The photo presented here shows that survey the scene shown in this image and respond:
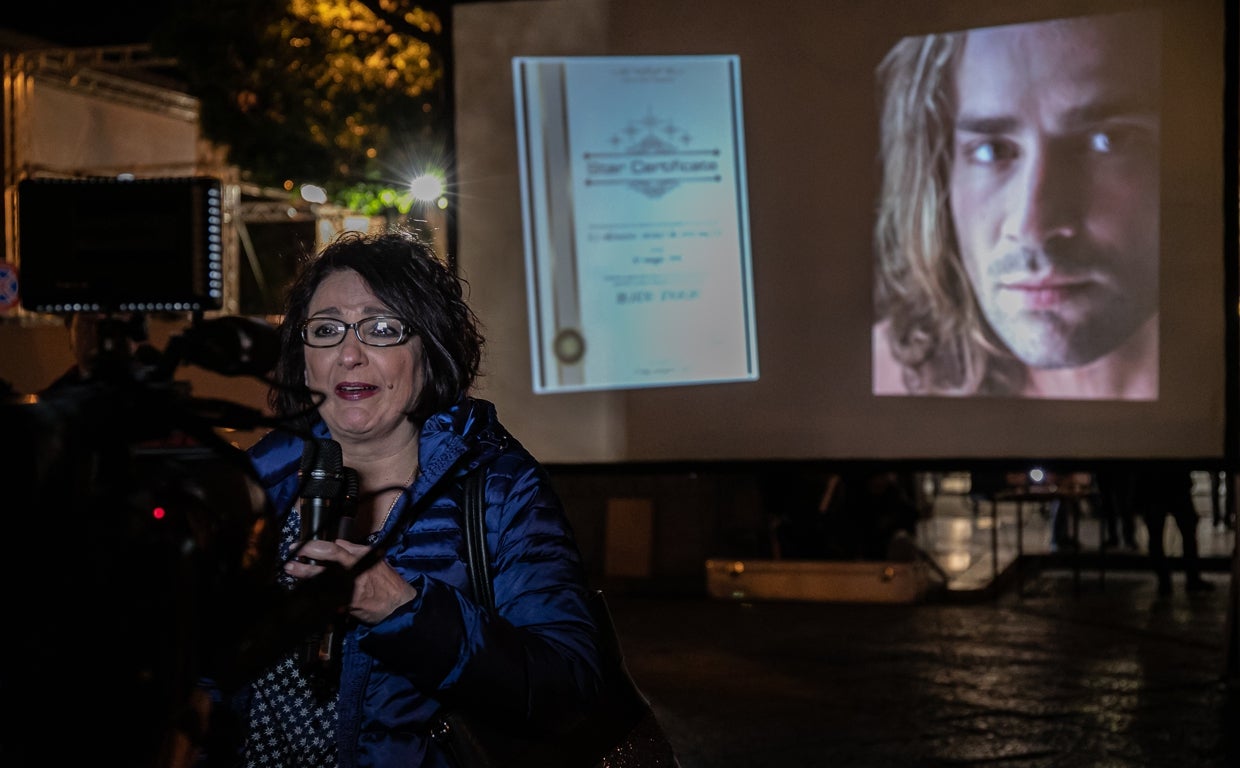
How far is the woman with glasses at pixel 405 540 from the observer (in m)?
1.84

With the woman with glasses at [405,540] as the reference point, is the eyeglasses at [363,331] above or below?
above

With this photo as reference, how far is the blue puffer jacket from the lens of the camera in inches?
72.6

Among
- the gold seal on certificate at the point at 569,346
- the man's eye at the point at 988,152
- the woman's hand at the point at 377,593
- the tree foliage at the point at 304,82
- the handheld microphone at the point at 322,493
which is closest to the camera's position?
the woman's hand at the point at 377,593

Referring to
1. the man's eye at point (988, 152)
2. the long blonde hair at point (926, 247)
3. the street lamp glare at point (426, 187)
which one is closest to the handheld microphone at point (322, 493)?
the long blonde hair at point (926, 247)

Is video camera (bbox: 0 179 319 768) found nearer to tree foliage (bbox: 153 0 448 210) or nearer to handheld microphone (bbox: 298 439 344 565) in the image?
handheld microphone (bbox: 298 439 344 565)

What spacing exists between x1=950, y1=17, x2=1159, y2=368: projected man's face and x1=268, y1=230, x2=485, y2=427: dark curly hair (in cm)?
421

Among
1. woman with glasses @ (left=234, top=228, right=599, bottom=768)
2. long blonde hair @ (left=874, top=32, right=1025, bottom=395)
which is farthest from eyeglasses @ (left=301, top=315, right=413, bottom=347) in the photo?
long blonde hair @ (left=874, top=32, right=1025, bottom=395)

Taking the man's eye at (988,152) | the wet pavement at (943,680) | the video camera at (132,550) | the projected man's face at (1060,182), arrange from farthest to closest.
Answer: the man's eye at (988,152) → the projected man's face at (1060,182) → the wet pavement at (943,680) → the video camera at (132,550)

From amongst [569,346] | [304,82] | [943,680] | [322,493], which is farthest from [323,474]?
[304,82]

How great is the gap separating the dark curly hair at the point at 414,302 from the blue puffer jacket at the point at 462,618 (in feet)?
0.27

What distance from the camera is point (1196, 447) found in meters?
6.13

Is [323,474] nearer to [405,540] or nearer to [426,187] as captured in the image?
[405,540]

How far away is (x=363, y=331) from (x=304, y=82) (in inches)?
499

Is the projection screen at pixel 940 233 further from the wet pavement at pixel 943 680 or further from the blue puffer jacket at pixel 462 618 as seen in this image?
the blue puffer jacket at pixel 462 618
